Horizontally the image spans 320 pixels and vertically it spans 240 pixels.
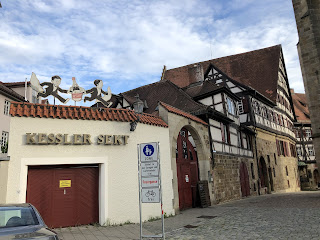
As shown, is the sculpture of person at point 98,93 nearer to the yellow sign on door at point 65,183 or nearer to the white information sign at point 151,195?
the yellow sign on door at point 65,183

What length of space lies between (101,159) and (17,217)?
5035 mm

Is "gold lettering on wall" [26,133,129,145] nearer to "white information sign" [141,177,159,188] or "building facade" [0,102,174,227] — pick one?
"building facade" [0,102,174,227]

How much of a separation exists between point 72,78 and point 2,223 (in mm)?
6699

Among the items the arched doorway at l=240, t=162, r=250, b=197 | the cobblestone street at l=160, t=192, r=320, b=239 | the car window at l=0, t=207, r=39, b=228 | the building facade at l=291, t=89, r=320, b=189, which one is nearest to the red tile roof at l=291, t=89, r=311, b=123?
→ the building facade at l=291, t=89, r=320, b=189

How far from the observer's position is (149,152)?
704 cm

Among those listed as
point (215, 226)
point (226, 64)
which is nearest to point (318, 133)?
point (215, 226)

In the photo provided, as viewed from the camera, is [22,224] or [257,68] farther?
[257,68]

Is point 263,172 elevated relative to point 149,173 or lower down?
elevated

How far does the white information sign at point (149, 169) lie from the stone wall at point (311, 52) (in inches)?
492

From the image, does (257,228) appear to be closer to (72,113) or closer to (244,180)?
(72,113)

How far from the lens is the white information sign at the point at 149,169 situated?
22.4ft

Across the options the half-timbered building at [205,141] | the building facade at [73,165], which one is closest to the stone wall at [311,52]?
the half-timbered building at [205,141]

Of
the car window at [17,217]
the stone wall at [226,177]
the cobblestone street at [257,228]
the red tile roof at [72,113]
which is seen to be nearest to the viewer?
the car window at [17,217]

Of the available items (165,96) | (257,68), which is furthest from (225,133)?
(257,68)
